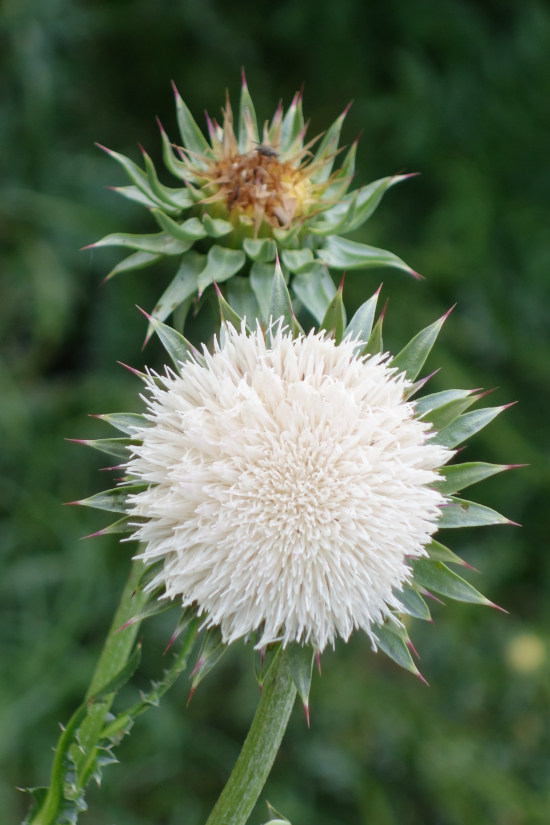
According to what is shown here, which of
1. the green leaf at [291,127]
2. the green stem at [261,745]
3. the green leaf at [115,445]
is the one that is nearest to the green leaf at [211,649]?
the green stem at [261,745]

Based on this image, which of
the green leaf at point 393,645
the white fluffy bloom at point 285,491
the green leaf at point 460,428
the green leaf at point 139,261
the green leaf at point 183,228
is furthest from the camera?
the green leaf at point 139,261

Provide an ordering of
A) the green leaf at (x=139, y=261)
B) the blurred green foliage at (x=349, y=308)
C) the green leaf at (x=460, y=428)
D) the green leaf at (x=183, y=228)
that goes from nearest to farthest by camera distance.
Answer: the green leaf at (x=460, y=428), the green leaf at (x=183, y=228), the green leaf at (x=139, y=261), the blurred green foliage at (x=349, y=308)

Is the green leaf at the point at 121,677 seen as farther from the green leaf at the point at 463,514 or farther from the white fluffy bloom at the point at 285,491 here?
the green leaf at the point at 463,514

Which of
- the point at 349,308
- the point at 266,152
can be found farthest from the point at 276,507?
the point at 349,308

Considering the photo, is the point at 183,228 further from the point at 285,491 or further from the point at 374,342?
the point at 285,491

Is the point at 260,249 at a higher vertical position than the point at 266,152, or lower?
lower

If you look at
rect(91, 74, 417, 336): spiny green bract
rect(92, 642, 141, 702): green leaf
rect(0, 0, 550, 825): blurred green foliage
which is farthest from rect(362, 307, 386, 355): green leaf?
rect(0, 0, 550, 825): blurred green foliage

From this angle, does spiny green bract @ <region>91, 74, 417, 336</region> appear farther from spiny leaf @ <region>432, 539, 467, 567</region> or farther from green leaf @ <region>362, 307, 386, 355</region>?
spiny leaf @ <region>432, 539, 467, 567</region>
